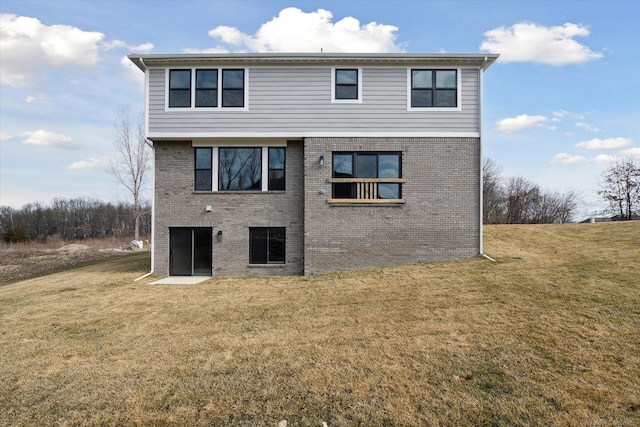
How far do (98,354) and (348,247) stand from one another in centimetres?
753

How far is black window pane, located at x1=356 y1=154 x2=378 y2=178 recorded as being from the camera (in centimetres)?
1173

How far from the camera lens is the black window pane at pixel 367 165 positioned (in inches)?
462

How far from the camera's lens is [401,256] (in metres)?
11.5

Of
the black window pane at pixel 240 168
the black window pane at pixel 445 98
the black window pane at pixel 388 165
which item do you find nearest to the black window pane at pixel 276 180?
the black window pane at pixel 240 168

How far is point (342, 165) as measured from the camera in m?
11.8

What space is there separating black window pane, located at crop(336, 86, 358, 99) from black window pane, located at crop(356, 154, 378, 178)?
77.3 inches

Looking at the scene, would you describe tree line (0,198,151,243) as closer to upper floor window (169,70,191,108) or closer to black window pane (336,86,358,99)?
upper floor window (169,70,191,108)

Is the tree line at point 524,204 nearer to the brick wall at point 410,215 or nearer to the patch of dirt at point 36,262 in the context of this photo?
the brick wall at point 410,215

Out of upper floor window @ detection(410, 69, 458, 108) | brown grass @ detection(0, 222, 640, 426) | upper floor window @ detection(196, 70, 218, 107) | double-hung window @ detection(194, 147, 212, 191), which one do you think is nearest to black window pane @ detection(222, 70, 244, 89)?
upper floor window @ detection(196, 70, 218, 107)

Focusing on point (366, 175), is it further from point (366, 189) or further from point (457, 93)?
point (457, 93)

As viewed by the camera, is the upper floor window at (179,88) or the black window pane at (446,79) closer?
the black window pane at (446,79)

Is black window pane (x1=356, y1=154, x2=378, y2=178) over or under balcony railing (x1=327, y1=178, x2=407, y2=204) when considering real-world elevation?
over

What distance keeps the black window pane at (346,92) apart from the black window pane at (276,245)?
4866 millimetres

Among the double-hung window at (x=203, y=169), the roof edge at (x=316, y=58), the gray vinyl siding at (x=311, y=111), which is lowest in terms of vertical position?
the double-hung window at (x=203, y=169)
